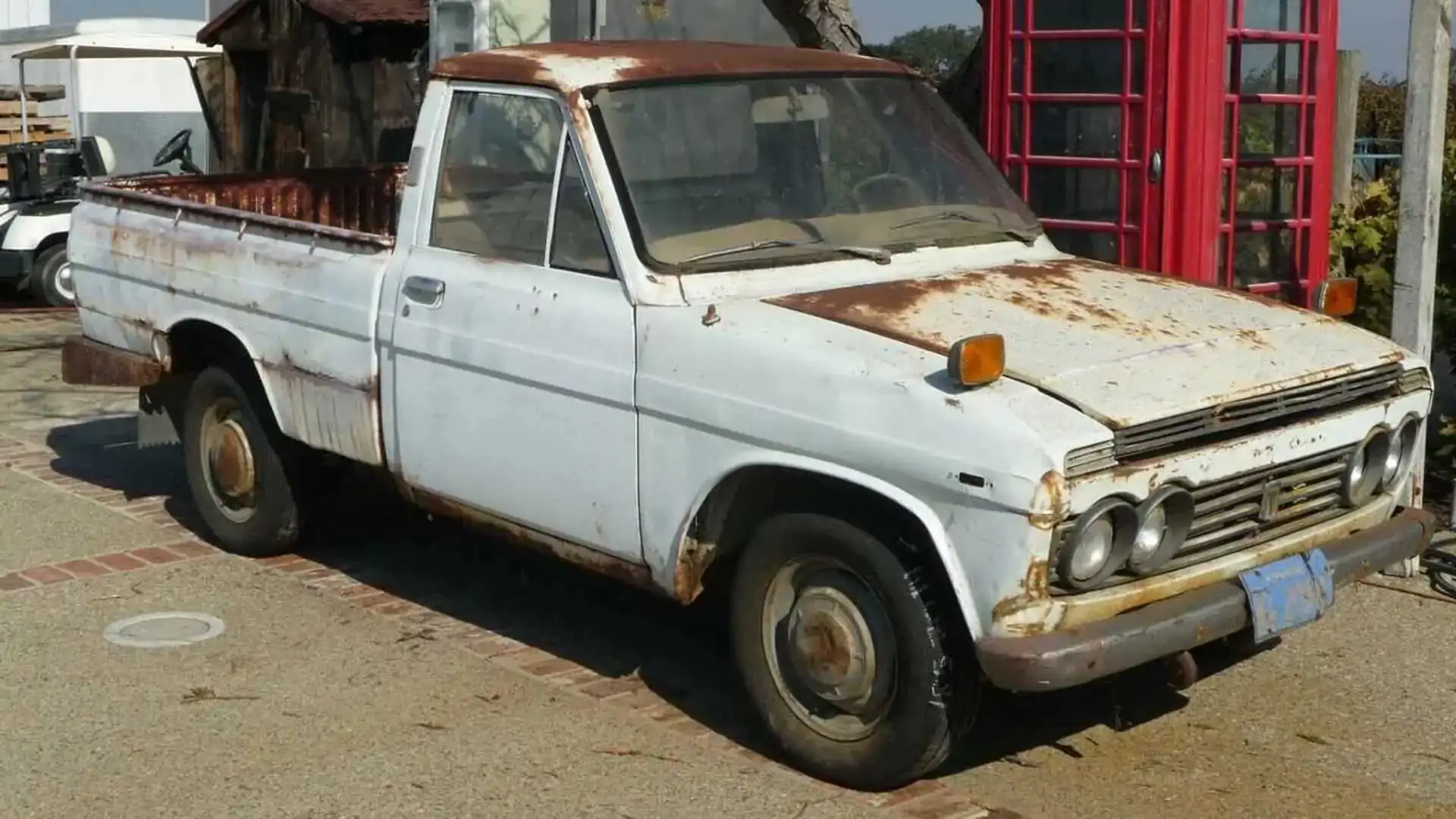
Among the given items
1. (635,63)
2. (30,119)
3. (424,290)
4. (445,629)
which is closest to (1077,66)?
(635,63)

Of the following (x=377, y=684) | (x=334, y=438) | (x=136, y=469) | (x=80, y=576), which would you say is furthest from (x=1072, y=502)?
(x=136, y=469)

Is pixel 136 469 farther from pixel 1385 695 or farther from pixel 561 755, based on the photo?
pixel 1385 695

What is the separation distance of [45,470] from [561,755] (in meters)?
4.71

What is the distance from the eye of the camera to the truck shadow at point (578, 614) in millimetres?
5512

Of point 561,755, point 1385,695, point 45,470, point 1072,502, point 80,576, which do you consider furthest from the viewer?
point 45,470

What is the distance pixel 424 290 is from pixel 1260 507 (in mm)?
2689

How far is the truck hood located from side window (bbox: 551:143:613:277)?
2.06ft

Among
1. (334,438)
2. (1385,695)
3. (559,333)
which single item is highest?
(559,333)

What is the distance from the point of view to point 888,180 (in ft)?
19.3

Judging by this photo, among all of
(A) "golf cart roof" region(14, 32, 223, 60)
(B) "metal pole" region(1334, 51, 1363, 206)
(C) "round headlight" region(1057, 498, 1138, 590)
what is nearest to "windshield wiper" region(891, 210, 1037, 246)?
(C) "round headlight" region(1057, 498, 1138, 590)

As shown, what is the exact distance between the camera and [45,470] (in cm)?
890

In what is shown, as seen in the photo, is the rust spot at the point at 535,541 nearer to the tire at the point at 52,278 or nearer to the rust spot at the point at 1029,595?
the rust spot at the point at 1029,595

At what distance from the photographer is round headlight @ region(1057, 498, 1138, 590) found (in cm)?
441

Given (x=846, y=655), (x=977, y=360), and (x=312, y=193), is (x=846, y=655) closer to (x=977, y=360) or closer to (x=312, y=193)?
(x=977, y=360)
